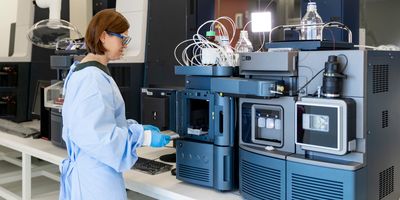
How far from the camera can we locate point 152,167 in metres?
1.98

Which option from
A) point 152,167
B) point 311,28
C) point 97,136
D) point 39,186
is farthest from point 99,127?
point 39,186

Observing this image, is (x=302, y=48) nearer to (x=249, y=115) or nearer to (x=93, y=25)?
(x=249, y=115)

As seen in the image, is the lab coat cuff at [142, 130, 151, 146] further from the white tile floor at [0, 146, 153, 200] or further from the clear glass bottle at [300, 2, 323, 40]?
the white tile floor at [0, 146, 153, 200]

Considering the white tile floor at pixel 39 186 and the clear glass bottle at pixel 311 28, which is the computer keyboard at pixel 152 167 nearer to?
the white tile floor at pixel 39 186

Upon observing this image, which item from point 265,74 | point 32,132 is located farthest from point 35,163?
point 265,74

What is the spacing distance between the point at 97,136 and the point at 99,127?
0.04m

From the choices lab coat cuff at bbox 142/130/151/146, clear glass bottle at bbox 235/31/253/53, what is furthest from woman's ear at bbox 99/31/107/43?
clear glass bottle at bbox 235/31/253/53

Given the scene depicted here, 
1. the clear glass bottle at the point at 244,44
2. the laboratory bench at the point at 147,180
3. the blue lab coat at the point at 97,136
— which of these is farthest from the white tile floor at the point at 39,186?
the clear glass bottle at the point at 244,44

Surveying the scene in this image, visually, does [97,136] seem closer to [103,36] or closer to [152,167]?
[103,36]

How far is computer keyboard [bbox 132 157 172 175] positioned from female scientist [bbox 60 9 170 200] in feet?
1.00

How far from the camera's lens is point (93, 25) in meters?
1.57

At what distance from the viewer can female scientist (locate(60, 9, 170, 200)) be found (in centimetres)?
146

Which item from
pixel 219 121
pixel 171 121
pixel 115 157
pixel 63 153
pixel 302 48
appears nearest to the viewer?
pixel 302 48

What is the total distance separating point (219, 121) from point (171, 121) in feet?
1.63
